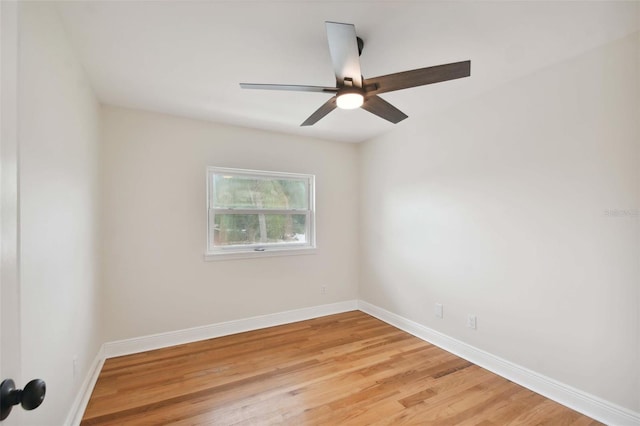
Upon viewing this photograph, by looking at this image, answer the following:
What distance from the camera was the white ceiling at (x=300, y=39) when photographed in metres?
1.52

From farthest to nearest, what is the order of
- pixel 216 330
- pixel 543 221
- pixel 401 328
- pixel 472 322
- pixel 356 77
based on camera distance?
pixel 401 328
pixel 216 330
pixel 472 322
pixel 543 221
pixel 356 77

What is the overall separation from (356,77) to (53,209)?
1.81 metres

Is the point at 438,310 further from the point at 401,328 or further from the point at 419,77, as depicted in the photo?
the point at 419,77

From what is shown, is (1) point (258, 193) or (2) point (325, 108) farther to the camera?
(1) point (258, 193)

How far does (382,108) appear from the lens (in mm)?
1999

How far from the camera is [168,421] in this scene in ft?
6.06

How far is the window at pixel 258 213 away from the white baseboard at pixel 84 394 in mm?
1267

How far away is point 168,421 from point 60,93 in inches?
82.7

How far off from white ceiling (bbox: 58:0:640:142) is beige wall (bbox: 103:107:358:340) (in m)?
0.58

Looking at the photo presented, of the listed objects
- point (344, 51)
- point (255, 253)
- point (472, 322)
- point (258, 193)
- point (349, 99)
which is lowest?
point (472, 322)

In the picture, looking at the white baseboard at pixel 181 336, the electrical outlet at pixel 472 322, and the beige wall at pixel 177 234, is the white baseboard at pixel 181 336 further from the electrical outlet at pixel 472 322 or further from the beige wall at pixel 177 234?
the electrical outlet at pixel 472 322

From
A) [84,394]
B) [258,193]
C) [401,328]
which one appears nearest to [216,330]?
[84,394]

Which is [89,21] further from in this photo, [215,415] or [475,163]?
[475,163]

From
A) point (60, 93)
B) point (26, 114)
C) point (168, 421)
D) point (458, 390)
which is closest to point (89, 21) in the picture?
point (60, 93)
